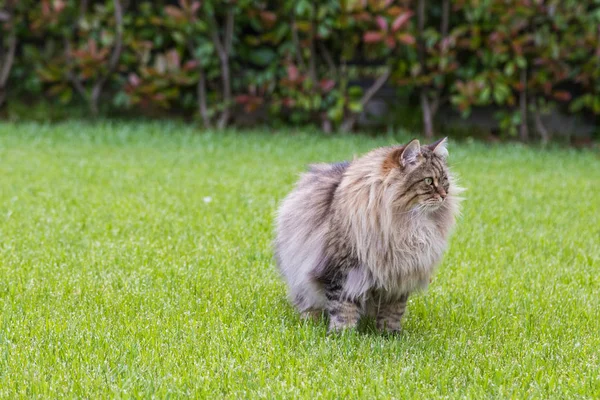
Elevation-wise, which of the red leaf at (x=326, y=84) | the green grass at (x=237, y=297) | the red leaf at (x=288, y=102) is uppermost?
the red leaf at (x=326, y=84)

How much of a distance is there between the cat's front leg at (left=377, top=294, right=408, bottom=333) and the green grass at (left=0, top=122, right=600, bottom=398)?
4.4 inches

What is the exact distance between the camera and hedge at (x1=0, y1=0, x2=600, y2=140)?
892cm

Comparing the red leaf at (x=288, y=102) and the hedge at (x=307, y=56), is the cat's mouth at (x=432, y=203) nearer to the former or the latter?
the hedge at (x=307, y=56)

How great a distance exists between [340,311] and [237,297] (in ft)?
2.21

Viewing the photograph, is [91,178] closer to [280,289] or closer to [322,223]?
[280,289]

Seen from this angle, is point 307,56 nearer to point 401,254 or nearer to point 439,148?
point 439,148

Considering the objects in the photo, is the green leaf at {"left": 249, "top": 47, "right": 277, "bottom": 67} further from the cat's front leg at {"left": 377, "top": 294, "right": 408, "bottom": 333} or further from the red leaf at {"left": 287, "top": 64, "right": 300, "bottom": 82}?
the cat's front leg at {"left": 377, "top": 294, "right": 408, "bottom": 333}

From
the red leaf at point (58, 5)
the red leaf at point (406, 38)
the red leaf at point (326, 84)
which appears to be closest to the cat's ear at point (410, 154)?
the red leaf at point (406, 38)

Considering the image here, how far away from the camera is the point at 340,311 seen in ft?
11.0

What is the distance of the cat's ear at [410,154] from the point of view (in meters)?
3.17

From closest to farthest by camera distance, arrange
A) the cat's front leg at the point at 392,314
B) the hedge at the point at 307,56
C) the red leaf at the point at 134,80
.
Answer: the cat's front leg at the point at 392,314 → the hedge at the point at 307,56 → the red leaf at the point at 134,80

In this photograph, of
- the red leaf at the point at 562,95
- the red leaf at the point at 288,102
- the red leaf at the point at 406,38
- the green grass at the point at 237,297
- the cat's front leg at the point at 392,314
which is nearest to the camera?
the green grass at the point at 237,297

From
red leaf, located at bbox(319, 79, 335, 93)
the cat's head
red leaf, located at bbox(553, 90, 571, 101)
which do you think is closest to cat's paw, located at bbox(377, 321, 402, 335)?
the cat's head

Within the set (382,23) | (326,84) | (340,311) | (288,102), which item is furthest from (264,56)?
(340,311)
